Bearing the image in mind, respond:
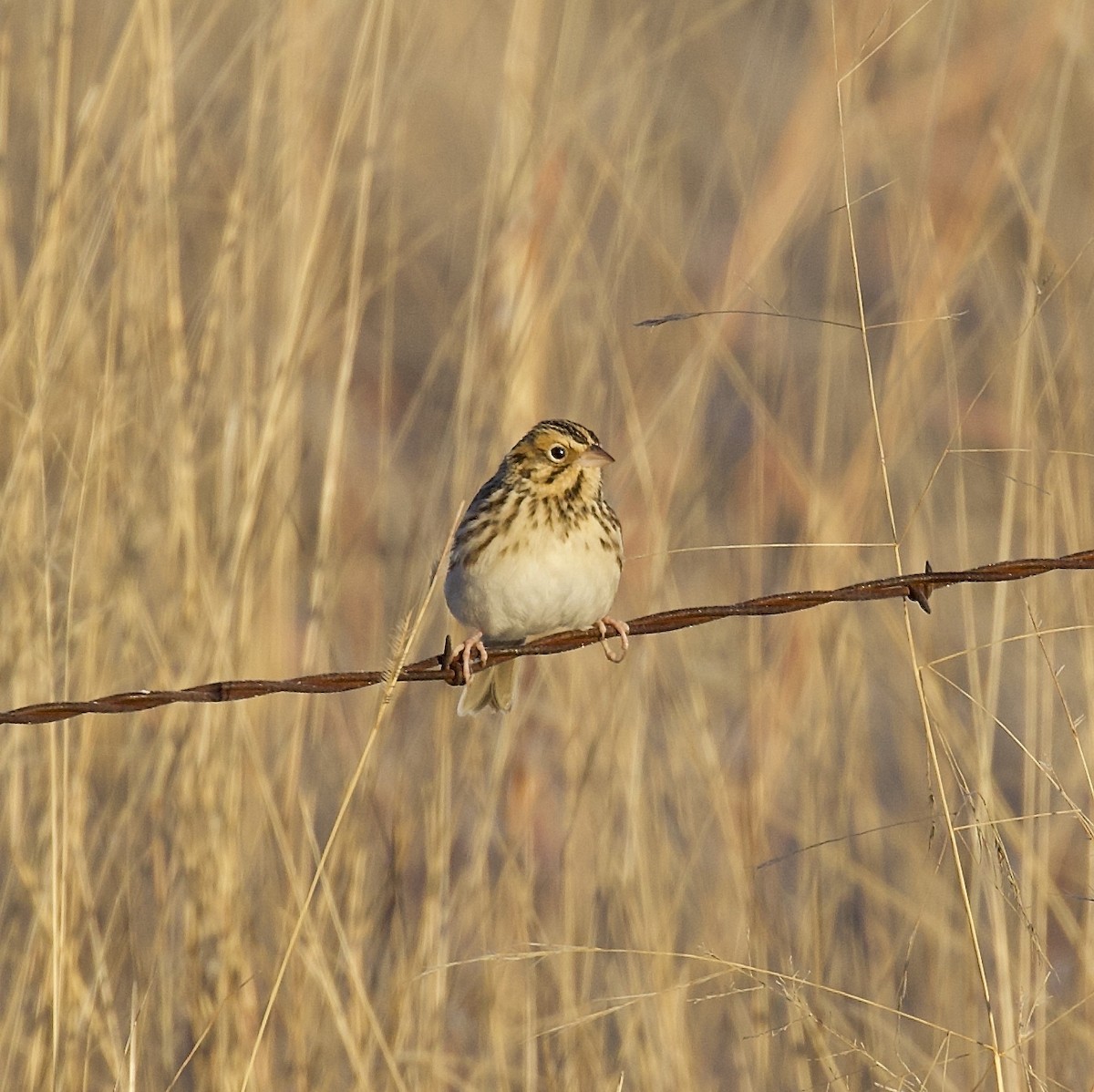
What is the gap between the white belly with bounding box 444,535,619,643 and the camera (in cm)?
382

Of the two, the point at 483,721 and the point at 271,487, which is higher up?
the point at 271,487

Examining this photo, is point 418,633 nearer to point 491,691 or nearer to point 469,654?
point 491,691

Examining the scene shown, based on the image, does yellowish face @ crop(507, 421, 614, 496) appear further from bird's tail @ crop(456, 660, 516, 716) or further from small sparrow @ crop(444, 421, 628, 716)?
bird's tail @ crop(456, 660, 516, 716)

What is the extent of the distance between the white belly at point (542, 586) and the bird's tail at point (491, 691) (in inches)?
5.8

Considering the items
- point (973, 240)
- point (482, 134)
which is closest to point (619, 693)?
point (973, 240)

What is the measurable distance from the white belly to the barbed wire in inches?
29.8

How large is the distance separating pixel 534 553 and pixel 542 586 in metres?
0.07

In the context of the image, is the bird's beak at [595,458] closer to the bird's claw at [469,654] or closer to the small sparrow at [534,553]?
the small sparrow at [534,553]

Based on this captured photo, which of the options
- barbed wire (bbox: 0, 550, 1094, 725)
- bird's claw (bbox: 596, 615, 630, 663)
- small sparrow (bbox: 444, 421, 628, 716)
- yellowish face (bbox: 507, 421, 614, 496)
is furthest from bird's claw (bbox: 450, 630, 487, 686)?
barbed wire (bbox: 0, 550, 1094, 725)

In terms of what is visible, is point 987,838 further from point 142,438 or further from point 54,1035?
point 142,438

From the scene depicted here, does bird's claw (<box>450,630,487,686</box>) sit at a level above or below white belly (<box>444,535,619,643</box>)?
below

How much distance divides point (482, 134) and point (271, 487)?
4.03 m

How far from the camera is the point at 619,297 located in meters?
5.02

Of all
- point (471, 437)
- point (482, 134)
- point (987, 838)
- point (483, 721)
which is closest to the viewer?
point (987, 838)
